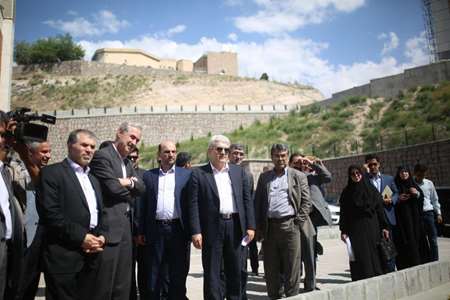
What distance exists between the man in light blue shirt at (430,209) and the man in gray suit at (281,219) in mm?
3050

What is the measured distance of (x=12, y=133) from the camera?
11.7 feet

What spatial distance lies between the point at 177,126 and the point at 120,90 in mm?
18540

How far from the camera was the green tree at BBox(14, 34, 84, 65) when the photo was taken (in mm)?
62281

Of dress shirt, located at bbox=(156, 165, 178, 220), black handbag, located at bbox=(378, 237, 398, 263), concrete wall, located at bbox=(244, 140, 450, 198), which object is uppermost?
concrete wall, located at bbox=(244, 140, 450, 198)

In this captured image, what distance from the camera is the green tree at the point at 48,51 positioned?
62.3 meters

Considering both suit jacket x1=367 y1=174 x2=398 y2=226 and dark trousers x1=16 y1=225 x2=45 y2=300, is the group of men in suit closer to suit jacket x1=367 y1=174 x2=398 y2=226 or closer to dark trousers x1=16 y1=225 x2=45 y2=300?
dark trousers x1=16 y1=225 x2=45 y2=300

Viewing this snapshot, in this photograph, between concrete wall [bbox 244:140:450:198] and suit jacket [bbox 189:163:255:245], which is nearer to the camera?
suit jacket [bbox 189:163:255:245]

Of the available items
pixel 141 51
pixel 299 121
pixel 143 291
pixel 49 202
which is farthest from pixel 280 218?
pixel 141 51

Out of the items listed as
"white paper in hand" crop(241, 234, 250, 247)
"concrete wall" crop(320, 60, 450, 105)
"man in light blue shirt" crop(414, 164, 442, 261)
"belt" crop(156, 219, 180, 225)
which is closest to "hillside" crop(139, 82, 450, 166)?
"concrete wall" crop(320, 60, 450, 105)

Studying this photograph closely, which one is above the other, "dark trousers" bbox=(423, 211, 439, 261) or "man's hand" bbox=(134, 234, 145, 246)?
"man's hand" bbox=(134, 234, 145, 246)

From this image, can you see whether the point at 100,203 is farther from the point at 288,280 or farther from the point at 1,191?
the point at 288,280

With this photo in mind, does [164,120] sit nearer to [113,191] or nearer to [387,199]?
[387,199]

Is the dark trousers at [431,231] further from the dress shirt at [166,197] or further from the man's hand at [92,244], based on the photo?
the man's hand at [92,244]

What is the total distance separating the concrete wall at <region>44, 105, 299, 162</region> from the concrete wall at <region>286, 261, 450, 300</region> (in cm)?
3481
